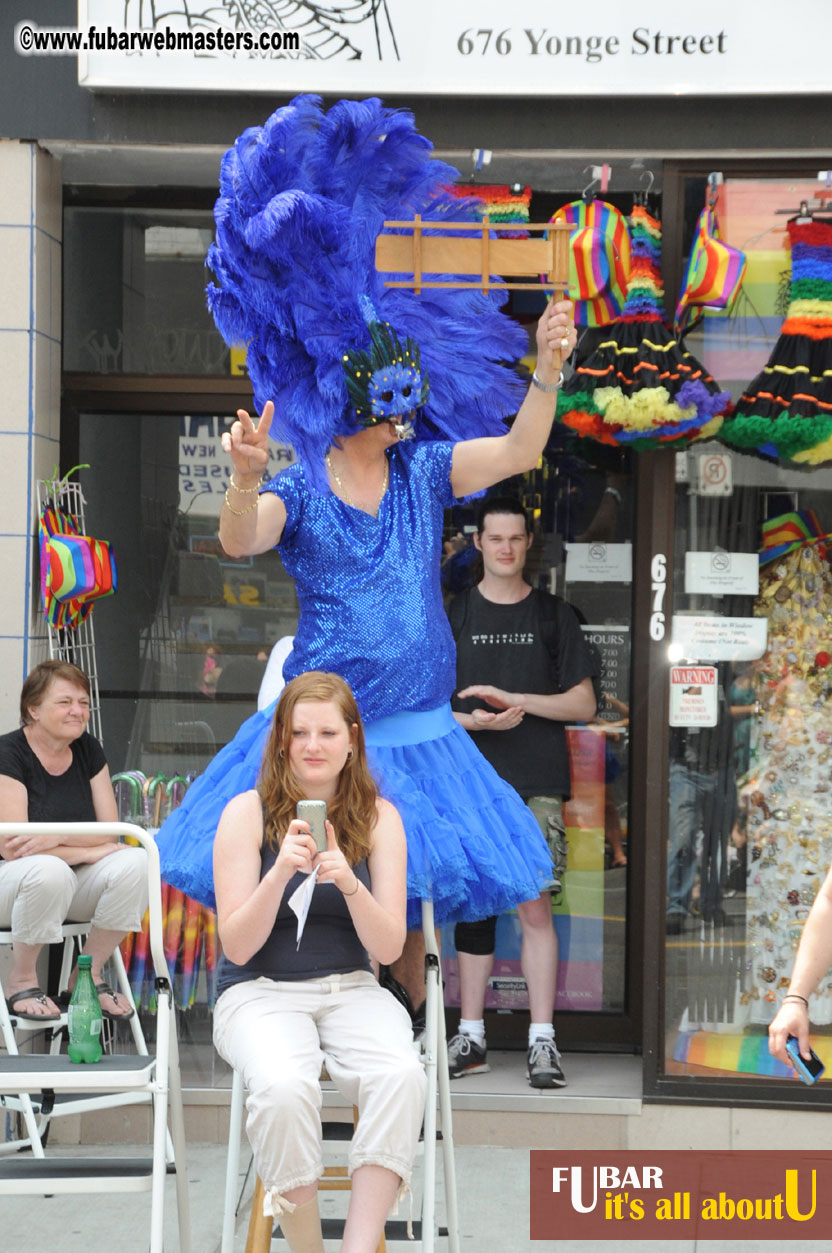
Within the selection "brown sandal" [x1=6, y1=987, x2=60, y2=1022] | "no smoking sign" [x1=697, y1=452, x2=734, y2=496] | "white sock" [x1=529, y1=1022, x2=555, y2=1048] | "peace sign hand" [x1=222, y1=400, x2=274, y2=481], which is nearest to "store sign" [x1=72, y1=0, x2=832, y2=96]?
"no smoking sign" [x1=697, y1=452, x2=734, y2=496]

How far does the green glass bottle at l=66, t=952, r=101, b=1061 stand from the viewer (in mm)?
3256

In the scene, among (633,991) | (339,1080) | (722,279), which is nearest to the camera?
(339,1080)

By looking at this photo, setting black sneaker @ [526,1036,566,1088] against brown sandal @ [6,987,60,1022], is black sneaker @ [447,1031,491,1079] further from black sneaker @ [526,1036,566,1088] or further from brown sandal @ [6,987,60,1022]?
brown sandal @ [6,987,60,1022]

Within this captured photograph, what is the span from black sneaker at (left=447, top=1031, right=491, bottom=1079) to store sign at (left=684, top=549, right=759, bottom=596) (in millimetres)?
1664

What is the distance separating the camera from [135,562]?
5.47 meters

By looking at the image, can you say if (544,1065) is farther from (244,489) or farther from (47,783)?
(244,489)

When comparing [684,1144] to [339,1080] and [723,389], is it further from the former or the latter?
[723,389]

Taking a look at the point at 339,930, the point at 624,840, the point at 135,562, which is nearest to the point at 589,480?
the point at 624,840

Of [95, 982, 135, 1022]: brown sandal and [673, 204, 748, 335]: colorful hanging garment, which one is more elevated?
[673, 204, 748, 335]: colorful hanging garment

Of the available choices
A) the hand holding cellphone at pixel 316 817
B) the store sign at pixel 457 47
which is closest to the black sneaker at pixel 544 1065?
the hand holding cellphone at pixel 316 817

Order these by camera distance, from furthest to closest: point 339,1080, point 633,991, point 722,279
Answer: point 633,991 → point 722,279 → point 339,1080

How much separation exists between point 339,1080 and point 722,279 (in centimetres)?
271

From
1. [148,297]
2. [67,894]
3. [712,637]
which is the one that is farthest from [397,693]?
[148,297]

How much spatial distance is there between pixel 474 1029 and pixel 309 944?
189 centimetres
